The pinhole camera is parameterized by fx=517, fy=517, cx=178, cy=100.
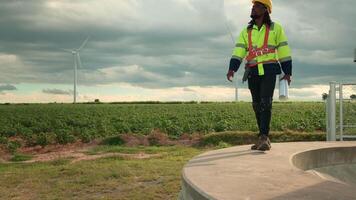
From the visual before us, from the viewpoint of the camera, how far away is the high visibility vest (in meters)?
6.43

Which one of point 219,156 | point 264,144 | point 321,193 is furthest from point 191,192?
point 264,144

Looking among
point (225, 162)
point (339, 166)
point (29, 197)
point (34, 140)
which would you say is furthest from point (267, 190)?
point (34, 140)

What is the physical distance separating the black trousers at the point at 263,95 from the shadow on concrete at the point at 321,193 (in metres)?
2.51

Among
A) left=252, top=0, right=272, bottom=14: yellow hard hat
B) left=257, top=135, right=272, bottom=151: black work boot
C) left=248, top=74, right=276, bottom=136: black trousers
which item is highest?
left=252, top=0, right=272, bottom=14: yellow hard hat

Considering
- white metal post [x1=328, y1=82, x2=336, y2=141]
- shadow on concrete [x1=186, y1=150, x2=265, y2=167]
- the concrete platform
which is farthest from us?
white metal post [x1=328, y1=82, x2=336, y2=141]

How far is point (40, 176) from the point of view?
9016 mm

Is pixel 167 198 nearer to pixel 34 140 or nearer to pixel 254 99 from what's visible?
pixel 254 99

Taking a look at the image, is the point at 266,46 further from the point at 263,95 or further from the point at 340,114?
the point at 340,114

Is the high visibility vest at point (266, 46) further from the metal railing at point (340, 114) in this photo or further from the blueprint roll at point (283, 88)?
the metal railing at point (340, 114)

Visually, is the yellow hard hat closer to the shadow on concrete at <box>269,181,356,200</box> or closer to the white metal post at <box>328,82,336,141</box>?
the shadow on concrete at <box>269,181,356,200</box>

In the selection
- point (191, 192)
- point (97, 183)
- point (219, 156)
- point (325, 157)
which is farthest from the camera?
point (97, 183)

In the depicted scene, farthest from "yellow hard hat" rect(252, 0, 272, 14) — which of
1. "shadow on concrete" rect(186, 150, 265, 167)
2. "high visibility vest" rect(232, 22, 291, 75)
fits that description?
"shadow on concrete" rect(186, 150, 265, 167)

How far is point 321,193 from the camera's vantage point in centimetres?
370

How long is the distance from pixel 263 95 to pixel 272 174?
202 cm
